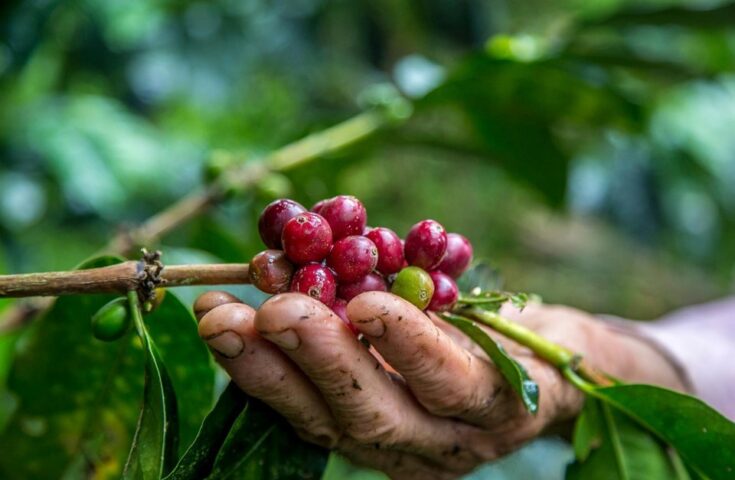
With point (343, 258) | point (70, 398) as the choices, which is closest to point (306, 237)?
point (343, 258)

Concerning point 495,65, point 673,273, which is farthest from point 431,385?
point 673,273

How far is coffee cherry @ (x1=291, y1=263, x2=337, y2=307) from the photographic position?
614 mm

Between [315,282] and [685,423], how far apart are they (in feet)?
1.42

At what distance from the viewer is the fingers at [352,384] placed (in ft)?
1.87

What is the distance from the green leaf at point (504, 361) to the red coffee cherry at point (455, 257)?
1.8 inches

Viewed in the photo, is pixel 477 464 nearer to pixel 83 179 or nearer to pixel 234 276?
pixel 234 276

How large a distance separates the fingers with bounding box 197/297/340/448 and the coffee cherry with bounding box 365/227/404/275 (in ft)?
0.41

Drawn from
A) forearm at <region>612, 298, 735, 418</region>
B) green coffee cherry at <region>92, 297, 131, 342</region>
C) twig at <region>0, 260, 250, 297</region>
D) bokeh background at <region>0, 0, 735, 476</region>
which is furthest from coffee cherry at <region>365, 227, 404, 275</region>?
forearm at <region>612, 298, 735, 418</region>

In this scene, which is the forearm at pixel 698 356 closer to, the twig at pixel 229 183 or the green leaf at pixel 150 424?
the twig at pixel 229 183

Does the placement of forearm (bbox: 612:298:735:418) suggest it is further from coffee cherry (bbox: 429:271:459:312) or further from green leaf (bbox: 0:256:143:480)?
green leaf (bbox: 0:256:143:480)

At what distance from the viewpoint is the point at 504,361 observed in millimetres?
691

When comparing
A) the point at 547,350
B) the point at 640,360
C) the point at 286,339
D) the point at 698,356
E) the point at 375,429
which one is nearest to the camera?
the point at 286,339

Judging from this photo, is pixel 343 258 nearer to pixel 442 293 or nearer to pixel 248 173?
pixel 442 293

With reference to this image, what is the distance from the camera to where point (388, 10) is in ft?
8.60
